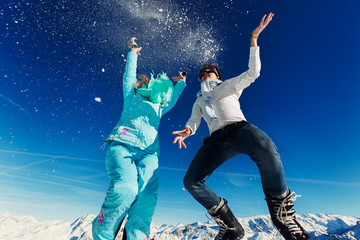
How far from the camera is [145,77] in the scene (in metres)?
5.40

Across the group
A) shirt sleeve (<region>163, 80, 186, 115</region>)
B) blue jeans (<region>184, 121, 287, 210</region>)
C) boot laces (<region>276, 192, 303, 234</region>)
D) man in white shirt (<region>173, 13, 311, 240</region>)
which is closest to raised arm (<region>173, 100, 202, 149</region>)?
man in white shirt (<region>173, 13, 311, 240</region>)

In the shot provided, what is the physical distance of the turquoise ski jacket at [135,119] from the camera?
382 centimetres

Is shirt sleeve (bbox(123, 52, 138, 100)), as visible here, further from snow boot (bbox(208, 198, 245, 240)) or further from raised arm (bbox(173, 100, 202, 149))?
snow boot (bbox(208, 198, 245, 240))

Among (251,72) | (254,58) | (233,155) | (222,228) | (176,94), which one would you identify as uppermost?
(176,94)

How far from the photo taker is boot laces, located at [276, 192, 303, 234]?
2762mm

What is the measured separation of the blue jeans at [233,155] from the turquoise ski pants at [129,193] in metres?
0.73

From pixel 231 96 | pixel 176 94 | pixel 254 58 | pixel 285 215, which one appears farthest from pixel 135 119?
pixel 285 215

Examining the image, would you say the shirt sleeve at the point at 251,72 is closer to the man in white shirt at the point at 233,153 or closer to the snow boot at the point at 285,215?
the man in white shirt at the point at 233,153

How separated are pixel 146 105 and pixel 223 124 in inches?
74.3

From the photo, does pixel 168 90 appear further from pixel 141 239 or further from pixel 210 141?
pixel 141 239

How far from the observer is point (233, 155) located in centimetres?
353

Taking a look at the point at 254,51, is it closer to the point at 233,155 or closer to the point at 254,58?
the point at 254,58

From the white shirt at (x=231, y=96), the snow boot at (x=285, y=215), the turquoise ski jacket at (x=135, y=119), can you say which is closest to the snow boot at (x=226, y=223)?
the snow boot at (x=285, y=215)

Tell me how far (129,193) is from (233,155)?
191cm
